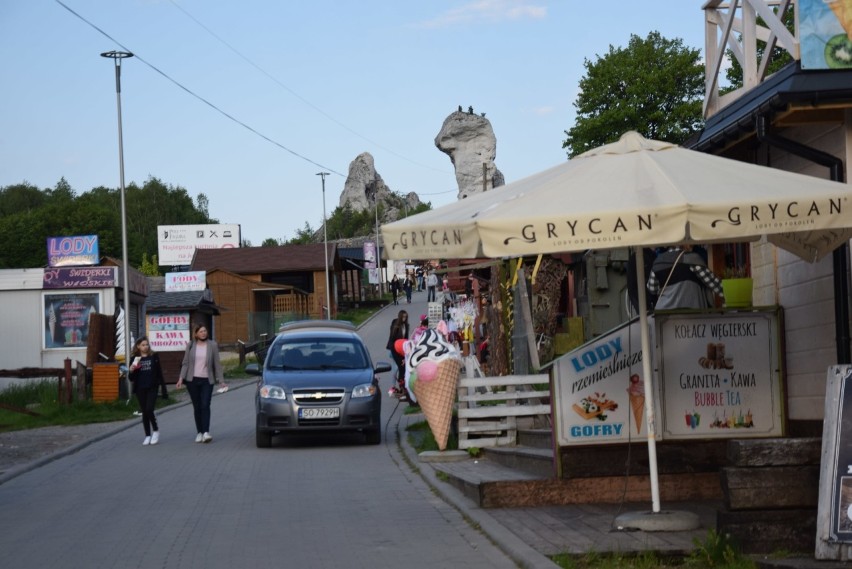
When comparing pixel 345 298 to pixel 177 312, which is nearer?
pixel 177 312

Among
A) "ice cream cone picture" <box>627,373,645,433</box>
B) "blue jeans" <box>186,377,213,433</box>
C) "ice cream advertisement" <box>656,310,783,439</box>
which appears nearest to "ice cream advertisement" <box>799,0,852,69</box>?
"ice cream advertisement" <box>656,310,783,439</box>

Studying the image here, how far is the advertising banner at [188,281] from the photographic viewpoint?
5728cm

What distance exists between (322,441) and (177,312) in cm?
2420

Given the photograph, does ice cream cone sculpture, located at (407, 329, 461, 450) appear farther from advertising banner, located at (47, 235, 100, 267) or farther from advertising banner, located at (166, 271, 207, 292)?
advertising banner, located at (166, 271, 207, 292)

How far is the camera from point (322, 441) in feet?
62.5

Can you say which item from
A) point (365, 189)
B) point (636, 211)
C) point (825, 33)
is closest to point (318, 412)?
point (825, 33)

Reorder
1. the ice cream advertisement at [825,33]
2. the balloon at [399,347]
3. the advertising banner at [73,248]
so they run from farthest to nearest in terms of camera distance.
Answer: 1. the advertising banner at [73,248]
2. the balloon at [399,347]
3. the ice cream advertisement at [825,33]

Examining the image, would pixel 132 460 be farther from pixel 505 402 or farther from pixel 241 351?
pixel 241 351

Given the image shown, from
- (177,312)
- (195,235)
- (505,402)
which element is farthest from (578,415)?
(195,235)

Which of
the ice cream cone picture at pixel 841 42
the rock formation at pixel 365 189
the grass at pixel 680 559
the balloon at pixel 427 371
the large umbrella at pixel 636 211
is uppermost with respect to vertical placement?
the rock formation at pixel 365 189

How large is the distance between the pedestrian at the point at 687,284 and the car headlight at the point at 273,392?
7.39m

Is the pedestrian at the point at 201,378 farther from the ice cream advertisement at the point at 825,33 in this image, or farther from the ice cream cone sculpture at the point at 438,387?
the ice cream advertisement at the point at 825,33

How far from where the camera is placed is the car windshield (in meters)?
18.5

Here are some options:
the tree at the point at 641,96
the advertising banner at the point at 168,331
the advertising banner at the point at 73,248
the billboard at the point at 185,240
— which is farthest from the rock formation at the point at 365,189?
the advertising banner at the point at 168,331
